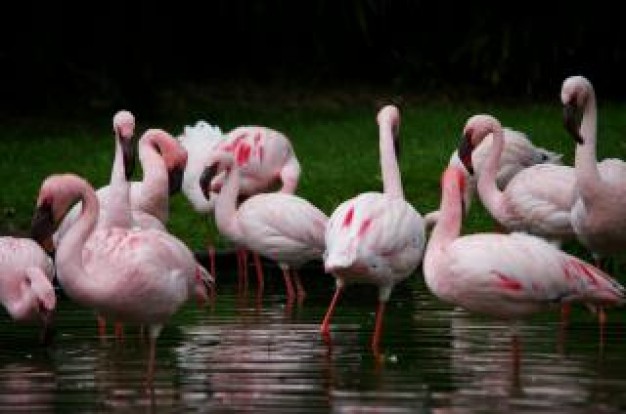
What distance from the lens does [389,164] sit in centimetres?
1184

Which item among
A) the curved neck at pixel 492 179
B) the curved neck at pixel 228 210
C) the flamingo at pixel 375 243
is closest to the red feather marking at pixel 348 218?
the flamingo at pixel 375 243

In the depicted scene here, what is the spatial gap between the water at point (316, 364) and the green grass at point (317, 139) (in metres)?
3.26

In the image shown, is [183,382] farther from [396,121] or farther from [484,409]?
[396,121]

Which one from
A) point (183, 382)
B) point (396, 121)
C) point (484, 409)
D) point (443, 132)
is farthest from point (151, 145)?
point (443, 132)

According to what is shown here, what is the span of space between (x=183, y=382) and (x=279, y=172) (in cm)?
607

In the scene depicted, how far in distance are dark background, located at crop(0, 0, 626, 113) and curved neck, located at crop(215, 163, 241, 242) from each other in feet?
26.1

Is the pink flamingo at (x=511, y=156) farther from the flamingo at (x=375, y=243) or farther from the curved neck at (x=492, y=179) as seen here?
the flamingo at (x=375, y=243)

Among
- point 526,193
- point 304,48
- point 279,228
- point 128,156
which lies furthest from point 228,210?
point 304,48

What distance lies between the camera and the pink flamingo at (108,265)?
374 inches

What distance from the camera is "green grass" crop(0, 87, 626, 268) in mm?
16031

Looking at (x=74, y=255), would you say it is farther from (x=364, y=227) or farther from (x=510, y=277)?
(x=510, y=277)

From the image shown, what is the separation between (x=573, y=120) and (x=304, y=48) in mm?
11332

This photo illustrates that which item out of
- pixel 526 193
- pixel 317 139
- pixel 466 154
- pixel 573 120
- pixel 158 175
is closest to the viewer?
pixel 573 120

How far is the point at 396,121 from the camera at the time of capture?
40.2 ft
